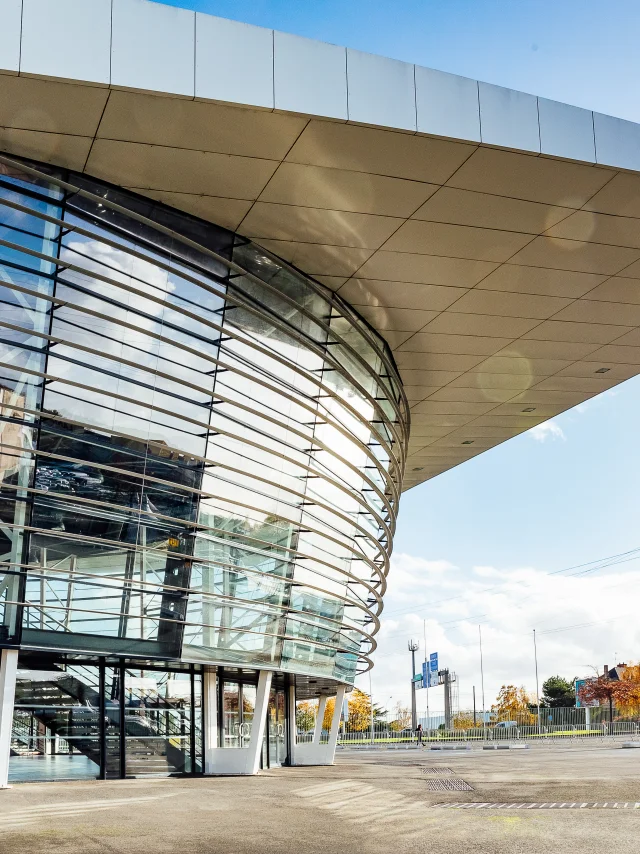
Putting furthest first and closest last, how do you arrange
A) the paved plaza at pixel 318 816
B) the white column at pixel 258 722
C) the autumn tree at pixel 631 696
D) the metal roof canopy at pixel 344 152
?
the autumn tree at pixel 631 696 → the white column at pixel 258 722 → the metal roof canopy at pixel 344 152 → the paved plaza at pixel 318 816

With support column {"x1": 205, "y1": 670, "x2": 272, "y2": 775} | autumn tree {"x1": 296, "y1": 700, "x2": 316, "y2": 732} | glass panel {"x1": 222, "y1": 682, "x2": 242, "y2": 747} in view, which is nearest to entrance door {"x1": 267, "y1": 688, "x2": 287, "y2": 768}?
glass panel {"x1": 222, "y1": 682, "x2": 242, "y2": 747}

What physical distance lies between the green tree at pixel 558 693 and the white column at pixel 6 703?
116 meters

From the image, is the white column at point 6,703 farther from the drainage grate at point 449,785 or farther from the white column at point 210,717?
the drainage grate at point 449,785

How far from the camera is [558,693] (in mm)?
122062

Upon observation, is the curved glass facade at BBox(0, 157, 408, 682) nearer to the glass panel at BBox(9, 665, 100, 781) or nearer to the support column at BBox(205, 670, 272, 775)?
the support column at BBox(205, 670, 272, 775)

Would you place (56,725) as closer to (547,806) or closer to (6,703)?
(6,703)

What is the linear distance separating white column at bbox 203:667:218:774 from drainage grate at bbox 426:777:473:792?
4112mm

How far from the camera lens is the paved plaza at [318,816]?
24.1 feet

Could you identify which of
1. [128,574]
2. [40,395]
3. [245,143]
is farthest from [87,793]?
[245,143]

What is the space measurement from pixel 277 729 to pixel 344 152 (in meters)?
15.0

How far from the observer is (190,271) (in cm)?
1443

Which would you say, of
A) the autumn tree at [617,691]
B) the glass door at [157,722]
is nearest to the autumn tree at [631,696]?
the autumn tree at [617,691]

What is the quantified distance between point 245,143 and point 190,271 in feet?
9.09

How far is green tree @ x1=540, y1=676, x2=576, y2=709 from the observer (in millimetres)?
120287
